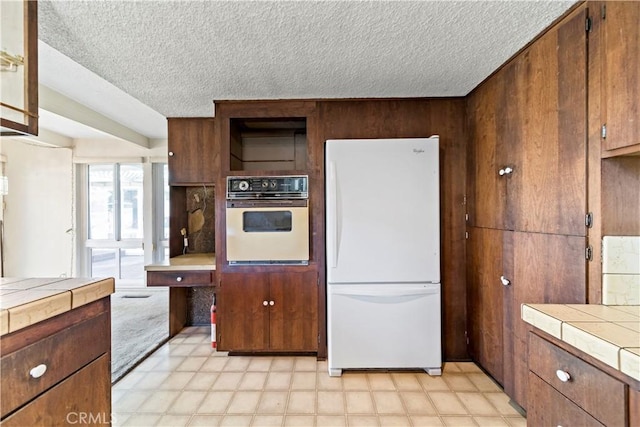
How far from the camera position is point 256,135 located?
282 cm

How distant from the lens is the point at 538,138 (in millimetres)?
1570

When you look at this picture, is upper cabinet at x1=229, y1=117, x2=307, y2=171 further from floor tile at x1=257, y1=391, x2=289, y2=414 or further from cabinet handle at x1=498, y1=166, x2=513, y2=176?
floor tile at x1=257, y1=391, x2=289, y2=414

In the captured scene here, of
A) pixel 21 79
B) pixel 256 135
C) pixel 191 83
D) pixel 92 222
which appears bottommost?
pixel 92 222

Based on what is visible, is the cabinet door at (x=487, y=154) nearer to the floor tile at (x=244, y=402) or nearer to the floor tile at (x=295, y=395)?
the floor tile at (x=295, y=395)

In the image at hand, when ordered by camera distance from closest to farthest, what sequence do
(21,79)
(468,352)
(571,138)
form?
(21,79) < (571,138) < (468,352)

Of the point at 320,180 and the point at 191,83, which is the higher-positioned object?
Answer: the point at 191,83

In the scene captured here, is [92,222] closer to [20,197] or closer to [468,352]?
[20,197]

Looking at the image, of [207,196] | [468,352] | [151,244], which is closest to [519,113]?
[468,352]

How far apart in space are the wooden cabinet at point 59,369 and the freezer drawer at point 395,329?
144 cm

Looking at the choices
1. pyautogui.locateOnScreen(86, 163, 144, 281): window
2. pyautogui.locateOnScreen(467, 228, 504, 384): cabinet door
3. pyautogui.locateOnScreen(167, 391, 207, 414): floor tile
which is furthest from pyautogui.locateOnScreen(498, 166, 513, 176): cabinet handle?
pyautogui.locateOnScreen(86, 163, 144, 281): window

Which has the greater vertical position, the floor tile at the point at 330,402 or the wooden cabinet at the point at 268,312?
the wooden cabinet at the point at 268,312

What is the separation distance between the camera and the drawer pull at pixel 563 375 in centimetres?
96

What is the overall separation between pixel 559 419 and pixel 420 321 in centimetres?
112

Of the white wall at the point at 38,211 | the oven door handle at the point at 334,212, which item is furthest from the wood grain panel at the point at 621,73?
the white wall at the point at 38,211
